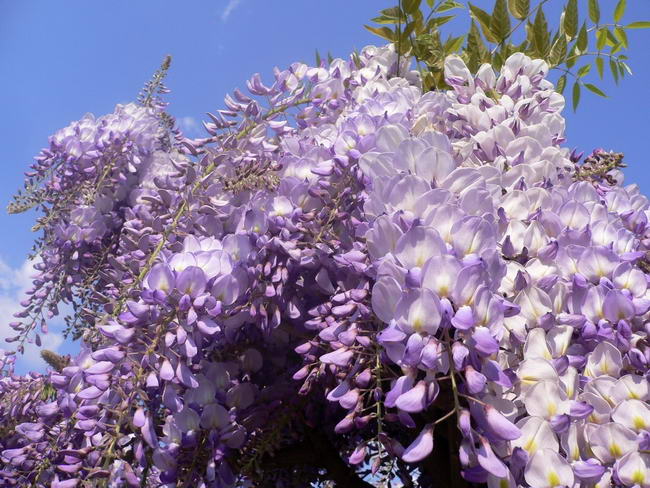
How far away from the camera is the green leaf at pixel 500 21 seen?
1.69m

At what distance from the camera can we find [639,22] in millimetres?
1739

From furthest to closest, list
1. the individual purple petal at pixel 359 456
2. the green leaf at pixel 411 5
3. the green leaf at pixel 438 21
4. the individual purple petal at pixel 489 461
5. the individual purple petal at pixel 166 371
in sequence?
1. the green leaf at pixel 438 21
2. the green leaf at pixel 411 5
3. the individual purple petal at pixel 166 371
4. the individual purple petal at pixel 359 456
5. the individual purple petal at pixel 489 461

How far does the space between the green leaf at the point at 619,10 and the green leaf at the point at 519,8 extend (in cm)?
26

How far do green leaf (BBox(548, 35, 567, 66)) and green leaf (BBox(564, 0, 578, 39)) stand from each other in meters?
0.02

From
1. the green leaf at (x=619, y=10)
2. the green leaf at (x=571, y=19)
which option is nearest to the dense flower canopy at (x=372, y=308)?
the green leaf at (x=571, y=19)

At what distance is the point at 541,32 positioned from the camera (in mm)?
1695

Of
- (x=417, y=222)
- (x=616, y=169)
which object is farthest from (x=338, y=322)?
(x=616, y=169)

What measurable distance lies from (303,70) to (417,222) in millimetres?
949

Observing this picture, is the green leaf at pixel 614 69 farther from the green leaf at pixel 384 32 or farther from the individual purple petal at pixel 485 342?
the individual purple petal at pixel 485 342

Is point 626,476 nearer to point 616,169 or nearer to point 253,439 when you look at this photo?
point 253,439

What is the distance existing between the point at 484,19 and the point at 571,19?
25cm

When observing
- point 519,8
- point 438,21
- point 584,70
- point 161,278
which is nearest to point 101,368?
point 161,278

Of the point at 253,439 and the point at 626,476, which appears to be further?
the point at 253,439

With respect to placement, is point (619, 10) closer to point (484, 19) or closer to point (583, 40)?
point (583, 40)
